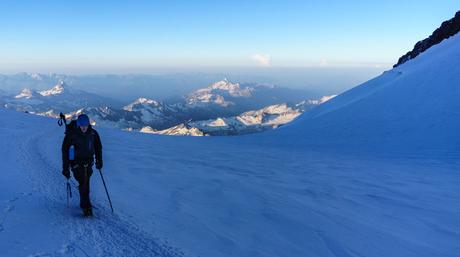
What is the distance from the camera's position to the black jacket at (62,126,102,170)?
9016mm

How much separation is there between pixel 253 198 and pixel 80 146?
5.82 meters

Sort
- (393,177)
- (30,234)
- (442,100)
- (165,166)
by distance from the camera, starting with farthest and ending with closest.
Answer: (442,100) < (165,166) < (393,177) < (30,234)

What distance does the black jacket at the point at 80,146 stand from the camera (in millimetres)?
9016

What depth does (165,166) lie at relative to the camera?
700 inches

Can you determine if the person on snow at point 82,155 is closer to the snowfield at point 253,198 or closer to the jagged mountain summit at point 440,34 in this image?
the snowfield at point 253,198

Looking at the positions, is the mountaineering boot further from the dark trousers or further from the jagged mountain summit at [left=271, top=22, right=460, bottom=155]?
the jagged mountain summit at [left=271, top=22, right=460, bottom=155]

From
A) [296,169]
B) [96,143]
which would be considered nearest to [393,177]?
[296,169]

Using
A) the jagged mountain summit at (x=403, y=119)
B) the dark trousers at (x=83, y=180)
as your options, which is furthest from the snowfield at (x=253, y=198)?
the dark trousers at (x=83, y=180)

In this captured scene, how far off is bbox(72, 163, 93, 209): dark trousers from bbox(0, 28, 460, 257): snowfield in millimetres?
393

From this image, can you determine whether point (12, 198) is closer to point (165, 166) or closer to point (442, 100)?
point (165, 166)

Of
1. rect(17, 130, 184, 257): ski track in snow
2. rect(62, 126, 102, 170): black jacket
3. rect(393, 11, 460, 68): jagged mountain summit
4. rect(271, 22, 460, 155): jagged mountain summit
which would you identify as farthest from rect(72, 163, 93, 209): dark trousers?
rect(393, 11, 460, 68): jagged mountain summit

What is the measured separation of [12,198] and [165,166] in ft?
27.0

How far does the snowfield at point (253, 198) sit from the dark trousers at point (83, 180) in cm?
39

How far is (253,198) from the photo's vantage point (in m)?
12.4
